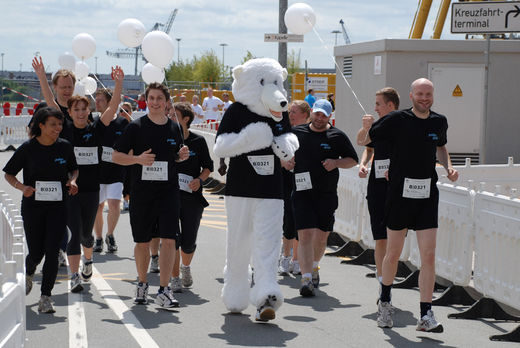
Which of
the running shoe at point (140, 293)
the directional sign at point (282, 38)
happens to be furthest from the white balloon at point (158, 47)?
the directional sign at point (282, 38)

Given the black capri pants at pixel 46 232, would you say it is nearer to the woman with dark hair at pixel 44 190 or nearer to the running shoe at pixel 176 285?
the woman with dark hair at pixel 44 190

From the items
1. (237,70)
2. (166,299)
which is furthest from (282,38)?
(166,299)

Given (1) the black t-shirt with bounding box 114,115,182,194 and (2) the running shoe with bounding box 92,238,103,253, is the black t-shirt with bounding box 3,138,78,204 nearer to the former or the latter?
(1) the black t-shirt with bounding box 114,115,182,194

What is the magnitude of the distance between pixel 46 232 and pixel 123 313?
97 centimetres

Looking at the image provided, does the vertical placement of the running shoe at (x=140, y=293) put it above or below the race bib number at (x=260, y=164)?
below

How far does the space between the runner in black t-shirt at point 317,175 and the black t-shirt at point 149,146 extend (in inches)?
61.5

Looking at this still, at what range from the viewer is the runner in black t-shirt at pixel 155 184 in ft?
26.5

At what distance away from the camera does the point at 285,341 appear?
6.98 meters

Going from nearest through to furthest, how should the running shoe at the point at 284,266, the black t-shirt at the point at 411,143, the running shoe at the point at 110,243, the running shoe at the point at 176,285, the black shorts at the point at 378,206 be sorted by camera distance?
the black t-shirt at the point at 411,143, the black shorts at the point at 378,206, the running shoe at the point at 176,285, the running shoe at the point at 284,266, the running shoe at the point at 110,243

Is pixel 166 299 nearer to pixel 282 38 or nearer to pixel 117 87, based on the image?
pixel 117 87

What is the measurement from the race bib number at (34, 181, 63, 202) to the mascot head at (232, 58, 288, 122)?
177 cm

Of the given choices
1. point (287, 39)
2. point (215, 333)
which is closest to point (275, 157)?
point (215, 333)

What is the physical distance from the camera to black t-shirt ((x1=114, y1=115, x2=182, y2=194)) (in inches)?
318

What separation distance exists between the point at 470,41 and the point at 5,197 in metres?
13.5
